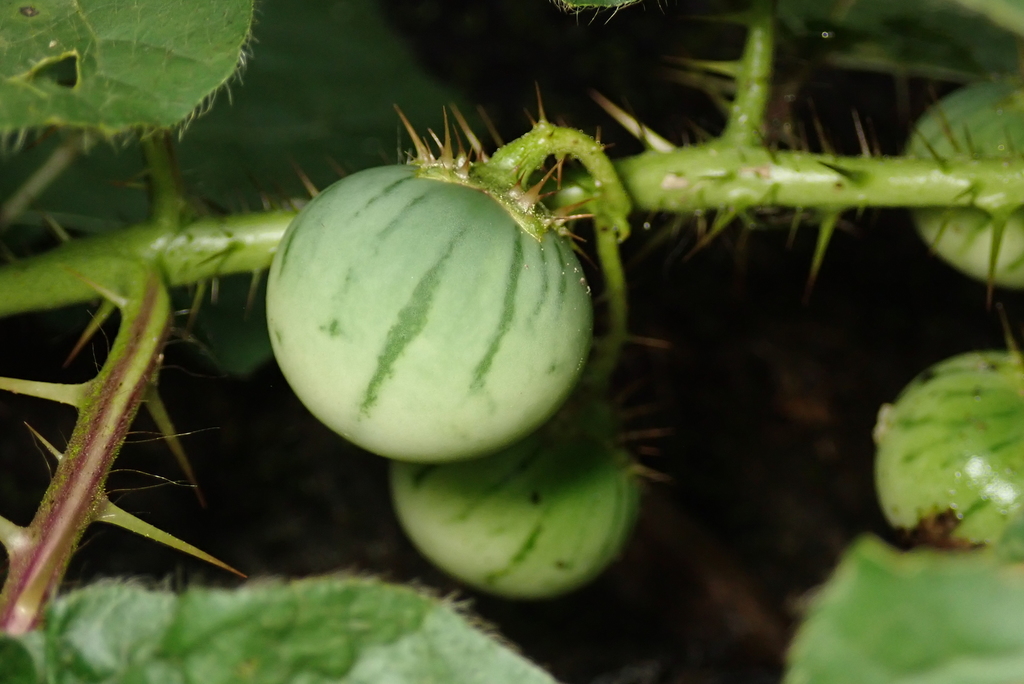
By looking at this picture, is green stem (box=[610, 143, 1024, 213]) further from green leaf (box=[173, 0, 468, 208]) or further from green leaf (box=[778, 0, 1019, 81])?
green leaf (box=[173, 0, 468, 208])

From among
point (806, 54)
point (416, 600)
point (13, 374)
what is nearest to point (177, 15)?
point (416, 600)

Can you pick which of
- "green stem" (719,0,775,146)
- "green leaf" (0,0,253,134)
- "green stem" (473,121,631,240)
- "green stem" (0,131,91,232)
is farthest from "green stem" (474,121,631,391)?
"green stem" (0,131,91,232)

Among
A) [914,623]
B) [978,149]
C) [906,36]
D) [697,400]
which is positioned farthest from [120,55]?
[697,400]

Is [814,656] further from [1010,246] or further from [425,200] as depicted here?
[1010,246]

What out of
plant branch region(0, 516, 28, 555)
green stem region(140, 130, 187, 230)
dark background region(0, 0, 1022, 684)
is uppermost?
green stem region(140, 130, 187, 230)

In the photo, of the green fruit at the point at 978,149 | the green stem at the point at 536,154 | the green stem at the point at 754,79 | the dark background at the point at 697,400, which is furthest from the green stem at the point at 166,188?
the green fruit at the point at 978,149
